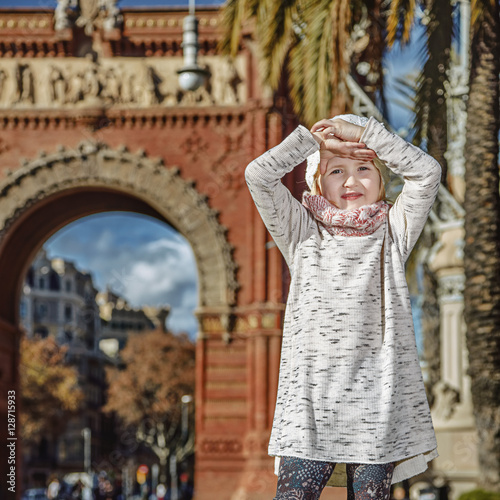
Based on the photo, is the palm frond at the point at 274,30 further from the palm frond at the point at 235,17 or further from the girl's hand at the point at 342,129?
the girl's hand at the point at 342,129

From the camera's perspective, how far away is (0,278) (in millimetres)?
21281

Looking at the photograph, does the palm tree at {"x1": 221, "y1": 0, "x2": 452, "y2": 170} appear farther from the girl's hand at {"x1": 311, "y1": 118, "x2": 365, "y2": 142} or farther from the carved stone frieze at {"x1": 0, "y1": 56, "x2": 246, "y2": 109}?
the carved stone frieze at {"x1": 0, "y1": 56, "x2": 246, "y2": 109}

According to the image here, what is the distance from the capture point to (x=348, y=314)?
3695 mm

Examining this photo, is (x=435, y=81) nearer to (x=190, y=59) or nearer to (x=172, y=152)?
(x=190, y=59)

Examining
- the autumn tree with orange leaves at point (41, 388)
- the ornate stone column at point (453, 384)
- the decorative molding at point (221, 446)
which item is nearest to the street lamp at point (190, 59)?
the ornate stone column at point (453, 384)

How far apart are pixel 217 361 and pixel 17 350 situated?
4.44 metres

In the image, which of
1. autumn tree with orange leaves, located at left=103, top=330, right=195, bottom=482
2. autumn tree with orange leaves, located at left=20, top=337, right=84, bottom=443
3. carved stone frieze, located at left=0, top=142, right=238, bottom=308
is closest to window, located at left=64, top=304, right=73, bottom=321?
autumn tree with orange leaves, located at left=103, top=330, right=195, bottom=482

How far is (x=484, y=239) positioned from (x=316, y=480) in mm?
6201

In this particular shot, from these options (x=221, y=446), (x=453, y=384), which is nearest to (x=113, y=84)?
(x=221, y=446)

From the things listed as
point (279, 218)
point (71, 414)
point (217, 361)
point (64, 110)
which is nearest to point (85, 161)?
point (64, 110)

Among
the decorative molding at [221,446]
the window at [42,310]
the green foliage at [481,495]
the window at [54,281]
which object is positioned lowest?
the green foliage at [481,495]

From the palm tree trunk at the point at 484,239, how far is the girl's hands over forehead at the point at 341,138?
561cm

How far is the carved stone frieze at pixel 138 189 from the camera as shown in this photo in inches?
788

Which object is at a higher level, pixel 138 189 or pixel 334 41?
pixel 138 189
